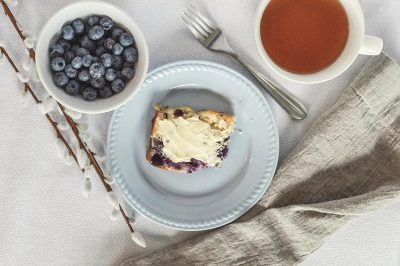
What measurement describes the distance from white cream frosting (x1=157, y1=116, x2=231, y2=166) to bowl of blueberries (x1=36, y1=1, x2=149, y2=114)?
0.47 feet

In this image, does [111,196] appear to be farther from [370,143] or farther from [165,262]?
[370,143]

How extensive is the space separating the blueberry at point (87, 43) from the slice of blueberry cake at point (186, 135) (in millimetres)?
193

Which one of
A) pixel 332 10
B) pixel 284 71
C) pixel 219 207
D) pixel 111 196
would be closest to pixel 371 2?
pixel 332 10

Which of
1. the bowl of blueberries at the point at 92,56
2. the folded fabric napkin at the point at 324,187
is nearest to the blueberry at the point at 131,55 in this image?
the bowl of blueberries at the point at 92,56

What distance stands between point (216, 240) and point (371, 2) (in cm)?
64

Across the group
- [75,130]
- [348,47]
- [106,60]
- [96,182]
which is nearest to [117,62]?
[106,60]

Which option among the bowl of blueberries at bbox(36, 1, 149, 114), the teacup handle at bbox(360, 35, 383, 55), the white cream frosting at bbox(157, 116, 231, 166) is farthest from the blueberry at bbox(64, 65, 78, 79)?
the teacup handle at bbox(360, 35, 383, 55)

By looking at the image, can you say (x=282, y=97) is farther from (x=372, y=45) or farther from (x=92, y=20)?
(x=92, y=20)

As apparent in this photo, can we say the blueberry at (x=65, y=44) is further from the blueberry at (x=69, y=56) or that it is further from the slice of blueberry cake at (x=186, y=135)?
the slice of blueberry cake at (x=186, y=135)

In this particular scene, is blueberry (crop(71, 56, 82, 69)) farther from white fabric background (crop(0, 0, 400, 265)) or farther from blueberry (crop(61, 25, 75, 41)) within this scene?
white fabric background (crop(0, 0, 400, 265))

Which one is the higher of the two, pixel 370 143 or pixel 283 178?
pixel 370 143

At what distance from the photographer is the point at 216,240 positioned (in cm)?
137

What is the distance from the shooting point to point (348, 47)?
1.25 meters

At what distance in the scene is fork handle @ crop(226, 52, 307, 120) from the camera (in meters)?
1.34
